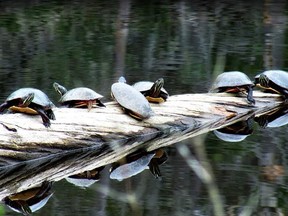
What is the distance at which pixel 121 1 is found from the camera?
16562 millimetres

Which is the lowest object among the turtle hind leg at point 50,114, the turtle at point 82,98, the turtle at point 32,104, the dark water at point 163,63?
the dark water at point 163,63

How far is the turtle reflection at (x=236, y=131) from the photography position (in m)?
5.00

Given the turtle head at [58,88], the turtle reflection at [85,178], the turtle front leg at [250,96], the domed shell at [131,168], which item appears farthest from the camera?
the turtle front leg at [250,96]

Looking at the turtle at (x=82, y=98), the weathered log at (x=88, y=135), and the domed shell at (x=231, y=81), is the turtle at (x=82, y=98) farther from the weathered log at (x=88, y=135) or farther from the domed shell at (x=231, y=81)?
the domed shell at (x=231, y=81)

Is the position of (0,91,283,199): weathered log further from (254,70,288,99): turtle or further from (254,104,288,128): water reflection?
(254,70,288,99): turtle

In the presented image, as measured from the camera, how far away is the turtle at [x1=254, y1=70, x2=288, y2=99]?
591 centimetres

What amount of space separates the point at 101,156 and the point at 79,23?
8.58 metres

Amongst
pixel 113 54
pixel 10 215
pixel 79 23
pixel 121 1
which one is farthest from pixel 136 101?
pixel 121 1

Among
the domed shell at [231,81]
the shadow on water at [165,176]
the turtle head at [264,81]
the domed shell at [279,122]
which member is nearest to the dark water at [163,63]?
the shadow on water at [165,176]

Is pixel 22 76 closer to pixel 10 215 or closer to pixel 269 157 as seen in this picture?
pixel 269 157

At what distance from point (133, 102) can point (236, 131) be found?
0.82 m

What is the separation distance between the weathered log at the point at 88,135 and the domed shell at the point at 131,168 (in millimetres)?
128

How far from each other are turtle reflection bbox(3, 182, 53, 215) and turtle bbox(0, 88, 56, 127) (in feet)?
1.91

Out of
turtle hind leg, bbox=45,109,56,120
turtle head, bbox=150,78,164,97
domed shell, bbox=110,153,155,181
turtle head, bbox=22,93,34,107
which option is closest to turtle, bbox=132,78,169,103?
turtle head, bbox=150,78,164,97
